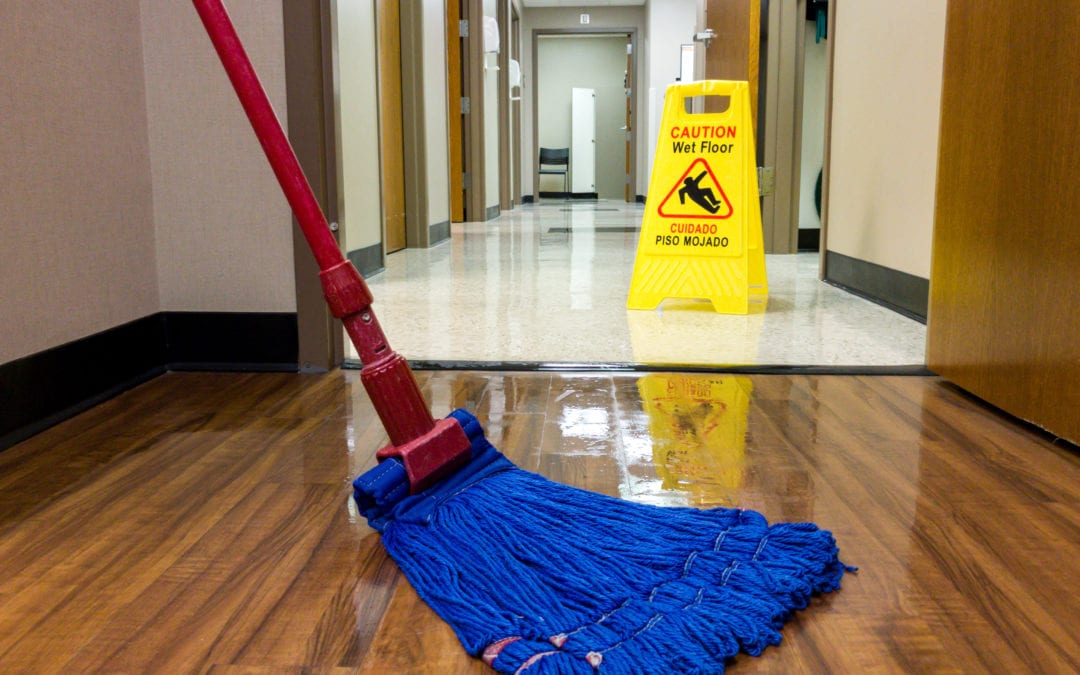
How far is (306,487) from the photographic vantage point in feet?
4.01

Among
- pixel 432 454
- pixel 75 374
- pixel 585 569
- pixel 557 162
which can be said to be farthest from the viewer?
pixel 557 162

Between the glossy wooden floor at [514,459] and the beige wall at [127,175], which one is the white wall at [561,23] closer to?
the beige wall at [127,175]

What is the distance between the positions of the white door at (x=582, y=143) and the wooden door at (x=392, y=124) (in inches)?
357

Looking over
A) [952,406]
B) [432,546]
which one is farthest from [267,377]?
[952,406]

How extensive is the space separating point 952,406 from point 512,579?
1084mm

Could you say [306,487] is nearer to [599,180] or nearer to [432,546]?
[432,546]

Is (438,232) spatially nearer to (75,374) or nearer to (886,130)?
(886,130)

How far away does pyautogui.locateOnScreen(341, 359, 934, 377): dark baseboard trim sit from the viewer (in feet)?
6.25

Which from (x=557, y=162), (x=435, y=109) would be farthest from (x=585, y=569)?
(x=557, y=162)

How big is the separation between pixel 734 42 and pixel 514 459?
3447mm

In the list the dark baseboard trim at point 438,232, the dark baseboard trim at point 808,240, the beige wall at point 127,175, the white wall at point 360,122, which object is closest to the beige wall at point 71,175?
the beige wall at point 127,175

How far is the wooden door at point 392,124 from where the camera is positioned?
14.0ft

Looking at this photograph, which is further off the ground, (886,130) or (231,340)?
(886,130)

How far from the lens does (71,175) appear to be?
1596 mm
